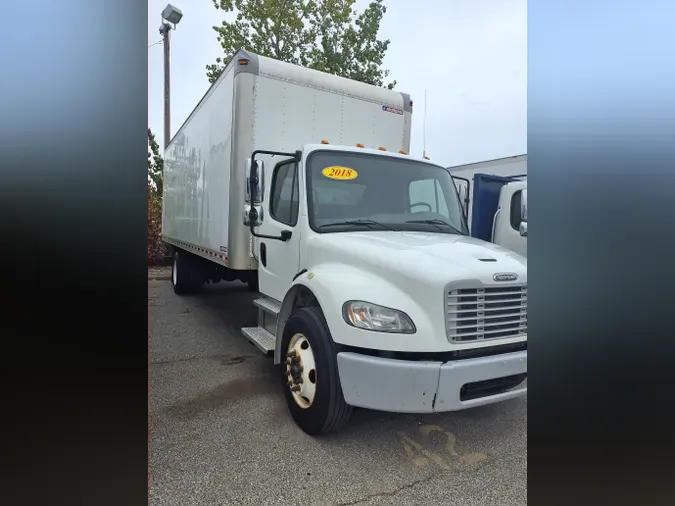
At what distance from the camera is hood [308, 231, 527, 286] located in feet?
9.29

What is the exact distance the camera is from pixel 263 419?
3422 millimetres

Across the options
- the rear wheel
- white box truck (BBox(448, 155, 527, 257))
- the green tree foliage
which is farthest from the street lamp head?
the green tree foliage

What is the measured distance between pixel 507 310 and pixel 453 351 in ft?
1.78

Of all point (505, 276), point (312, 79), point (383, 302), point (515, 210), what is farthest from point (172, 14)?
point (515, 210)

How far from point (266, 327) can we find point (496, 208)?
3630 mm

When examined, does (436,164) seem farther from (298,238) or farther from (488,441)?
(488,441)

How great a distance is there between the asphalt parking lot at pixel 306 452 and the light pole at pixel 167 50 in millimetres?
1217

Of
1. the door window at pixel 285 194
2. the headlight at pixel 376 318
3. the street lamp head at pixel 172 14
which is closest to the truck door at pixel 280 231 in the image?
the door window at pixel 285 194

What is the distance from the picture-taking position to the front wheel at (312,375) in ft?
9.68

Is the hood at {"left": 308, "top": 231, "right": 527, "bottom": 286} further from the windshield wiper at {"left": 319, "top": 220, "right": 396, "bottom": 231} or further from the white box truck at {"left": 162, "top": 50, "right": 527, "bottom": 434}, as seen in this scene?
the windshield wiper at {"left": 319, "top": 220, "right": 396, "bottom": 231}

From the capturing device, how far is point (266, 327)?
4664 mm

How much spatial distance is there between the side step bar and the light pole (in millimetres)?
2581
